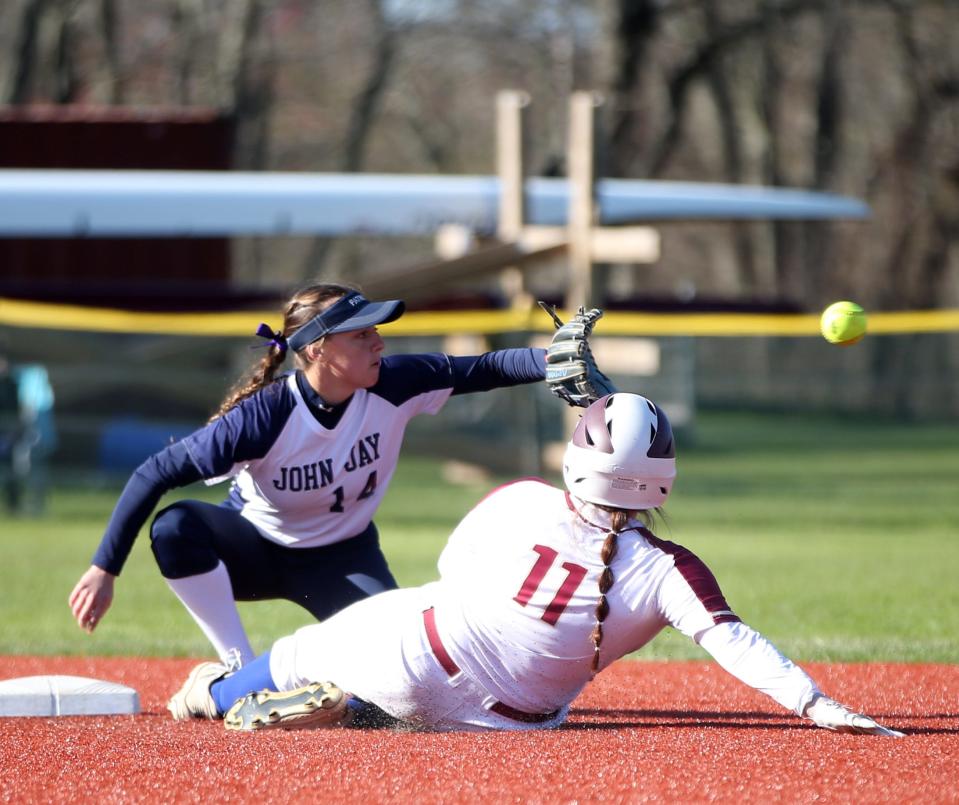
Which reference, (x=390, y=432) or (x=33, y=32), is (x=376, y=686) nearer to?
(x=390, y=432)

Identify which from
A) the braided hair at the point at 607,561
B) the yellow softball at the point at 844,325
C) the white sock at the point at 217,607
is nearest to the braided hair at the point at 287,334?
the white sock at the point at 217,607

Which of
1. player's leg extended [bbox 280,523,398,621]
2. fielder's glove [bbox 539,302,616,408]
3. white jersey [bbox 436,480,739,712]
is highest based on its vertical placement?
fielder's glove [bbox 539,302,616,408]

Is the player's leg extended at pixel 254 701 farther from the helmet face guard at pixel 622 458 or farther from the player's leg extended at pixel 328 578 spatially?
the helmet face guard at pixel 622 458

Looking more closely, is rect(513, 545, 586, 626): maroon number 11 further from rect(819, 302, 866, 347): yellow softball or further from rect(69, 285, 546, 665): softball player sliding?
rect(819, 302, 866, 347): yellow softball

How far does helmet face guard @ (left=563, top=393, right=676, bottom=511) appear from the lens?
3910mm

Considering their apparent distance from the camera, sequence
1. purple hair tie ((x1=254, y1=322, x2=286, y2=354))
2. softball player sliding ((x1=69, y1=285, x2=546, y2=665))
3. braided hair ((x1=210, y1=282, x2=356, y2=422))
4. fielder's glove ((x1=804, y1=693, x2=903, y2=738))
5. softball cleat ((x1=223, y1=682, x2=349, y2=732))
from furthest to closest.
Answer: purple hair tie ((x1=254, y1=322, x2=286, y2=354)) → braided hair ((x1=210, y1=282, x2=356, y2=422)) → softball player sliding ((x1=69, y1=285, x2=546, y2=665)) → softball cleat ((x1=223, y1=682, x2=349, y2=732)) → fielder's glove ((x1=804, y1=693, x2=903, y2=738))

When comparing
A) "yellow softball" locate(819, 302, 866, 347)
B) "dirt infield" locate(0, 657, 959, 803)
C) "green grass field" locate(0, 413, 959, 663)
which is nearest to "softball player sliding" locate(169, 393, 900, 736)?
"dirt infield" locate(0, 657, 959, 803)

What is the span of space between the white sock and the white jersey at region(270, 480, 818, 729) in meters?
0.70

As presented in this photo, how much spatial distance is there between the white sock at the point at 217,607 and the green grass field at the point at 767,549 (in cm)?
167

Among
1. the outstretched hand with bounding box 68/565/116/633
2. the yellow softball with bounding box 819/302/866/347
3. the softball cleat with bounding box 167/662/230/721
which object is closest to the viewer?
the outstretched hand with bounding box 68/565/116/633

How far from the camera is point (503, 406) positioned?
1638cm

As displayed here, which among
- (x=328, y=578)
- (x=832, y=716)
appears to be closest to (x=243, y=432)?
(x=328, y=578)

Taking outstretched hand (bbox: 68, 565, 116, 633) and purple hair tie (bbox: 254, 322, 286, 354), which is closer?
outstretched hand (bbox: 68, 565, 116, 633)

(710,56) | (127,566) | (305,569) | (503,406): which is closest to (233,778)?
(305,569)
